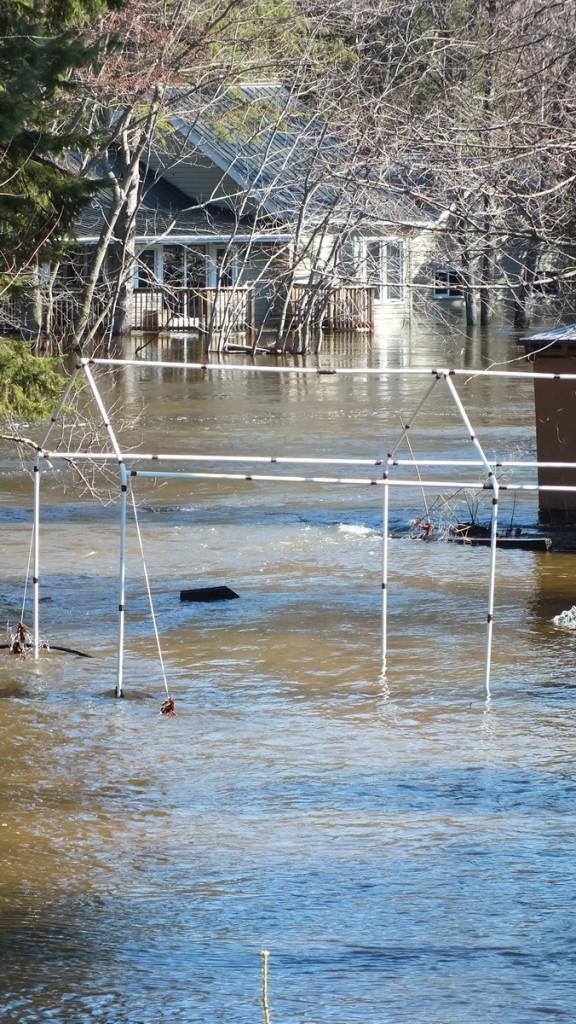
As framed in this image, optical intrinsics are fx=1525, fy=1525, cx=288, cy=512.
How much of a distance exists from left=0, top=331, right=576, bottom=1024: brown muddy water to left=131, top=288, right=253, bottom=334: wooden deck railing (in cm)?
2764

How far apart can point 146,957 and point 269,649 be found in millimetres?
5393

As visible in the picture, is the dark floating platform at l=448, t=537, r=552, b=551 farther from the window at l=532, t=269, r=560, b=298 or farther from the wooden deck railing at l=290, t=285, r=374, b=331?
the wooden deck railing at l=290, t=285, r=374, b=331

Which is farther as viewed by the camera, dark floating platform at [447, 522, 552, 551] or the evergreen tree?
dark floating platform at [447, 522, 552, 551]

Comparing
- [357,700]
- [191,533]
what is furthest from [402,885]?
[191,533]

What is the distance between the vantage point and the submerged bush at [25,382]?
40.1ft

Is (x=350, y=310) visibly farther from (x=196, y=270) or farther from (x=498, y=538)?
(x=498, y=538)

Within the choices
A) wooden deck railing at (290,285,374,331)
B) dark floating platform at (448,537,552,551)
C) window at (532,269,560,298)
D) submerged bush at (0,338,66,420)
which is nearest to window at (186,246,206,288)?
wooden deck railing at (290,285,374,331)

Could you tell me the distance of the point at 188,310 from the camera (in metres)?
47.5

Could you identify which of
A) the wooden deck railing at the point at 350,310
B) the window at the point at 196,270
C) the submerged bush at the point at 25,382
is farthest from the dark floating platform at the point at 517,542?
the window at the point at 196,270

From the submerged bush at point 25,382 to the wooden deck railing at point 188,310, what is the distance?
30224 millimetres

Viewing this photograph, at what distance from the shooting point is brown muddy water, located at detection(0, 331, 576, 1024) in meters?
5.89

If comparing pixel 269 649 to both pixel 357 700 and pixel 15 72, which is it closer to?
pixel 357 700

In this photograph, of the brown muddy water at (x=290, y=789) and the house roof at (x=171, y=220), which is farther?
the house roof at (x=171, y=220)

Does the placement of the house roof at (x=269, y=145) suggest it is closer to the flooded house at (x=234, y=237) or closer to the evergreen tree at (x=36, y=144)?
the flooded house at (x=234, y=237)
